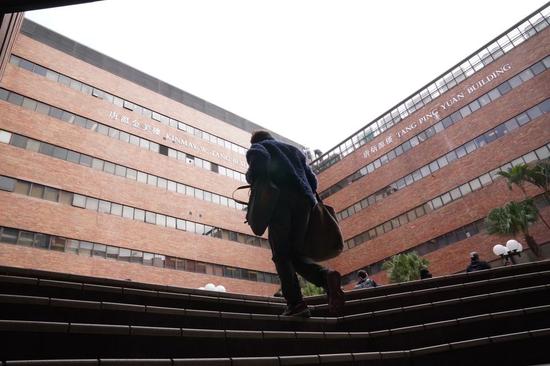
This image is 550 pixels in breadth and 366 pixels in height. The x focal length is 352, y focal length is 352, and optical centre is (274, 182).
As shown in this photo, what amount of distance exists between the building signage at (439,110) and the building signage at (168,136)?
42.7ft

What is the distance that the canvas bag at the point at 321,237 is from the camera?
313 centimetres

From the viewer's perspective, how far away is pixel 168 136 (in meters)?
29.6

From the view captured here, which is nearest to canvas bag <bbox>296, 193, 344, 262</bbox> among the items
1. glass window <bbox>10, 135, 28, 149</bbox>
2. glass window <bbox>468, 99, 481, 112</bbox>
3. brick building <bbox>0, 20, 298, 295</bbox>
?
brick building <bbox>0, 20, 298, 295</bbox>

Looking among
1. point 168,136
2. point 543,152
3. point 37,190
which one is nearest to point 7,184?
point 37,190

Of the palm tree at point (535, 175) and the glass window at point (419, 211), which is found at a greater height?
the glass window at point (419, 211)

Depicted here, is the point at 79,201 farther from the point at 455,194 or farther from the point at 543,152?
the point at 543,152

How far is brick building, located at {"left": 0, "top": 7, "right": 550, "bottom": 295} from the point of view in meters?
20.9

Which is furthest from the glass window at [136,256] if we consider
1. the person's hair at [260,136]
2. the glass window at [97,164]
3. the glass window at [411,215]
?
the person's hair at [260,136]

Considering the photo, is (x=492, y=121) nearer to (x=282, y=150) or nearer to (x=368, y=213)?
(x=368, y=213)

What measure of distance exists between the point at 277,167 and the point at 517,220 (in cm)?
2159

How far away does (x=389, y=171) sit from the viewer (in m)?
31.4

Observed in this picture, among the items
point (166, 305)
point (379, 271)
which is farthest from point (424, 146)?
point (166, 305)

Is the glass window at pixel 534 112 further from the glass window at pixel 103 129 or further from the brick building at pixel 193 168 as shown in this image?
the glass window at pixel 103 129

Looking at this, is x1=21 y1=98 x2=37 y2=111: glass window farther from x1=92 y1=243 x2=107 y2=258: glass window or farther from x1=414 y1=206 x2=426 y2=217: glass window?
x1=414 y1=206 x2=426 y2=217: glass window
